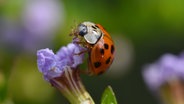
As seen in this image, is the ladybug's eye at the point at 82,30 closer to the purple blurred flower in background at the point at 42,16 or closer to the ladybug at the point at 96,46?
the ladybug at the point at 96,46

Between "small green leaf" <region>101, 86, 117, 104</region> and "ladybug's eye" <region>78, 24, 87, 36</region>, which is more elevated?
"ladybug's eye" <region>78, 24, 87, 36</region>

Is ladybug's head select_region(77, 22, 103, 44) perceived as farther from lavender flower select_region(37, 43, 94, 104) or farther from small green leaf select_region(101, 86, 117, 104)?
small green leaf select_region(101, 86, 117, 104)

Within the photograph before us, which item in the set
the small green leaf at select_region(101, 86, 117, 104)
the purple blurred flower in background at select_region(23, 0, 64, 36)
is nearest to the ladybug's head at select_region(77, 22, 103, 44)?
the small green leaf at select_region(101, 86, 117, 104)

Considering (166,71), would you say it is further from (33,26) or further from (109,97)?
(33,26)

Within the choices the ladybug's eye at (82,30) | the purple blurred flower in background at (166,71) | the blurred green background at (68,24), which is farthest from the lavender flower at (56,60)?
the blurred green background at (68,24)

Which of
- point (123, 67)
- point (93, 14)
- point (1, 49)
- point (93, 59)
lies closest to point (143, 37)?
point (123, 67)

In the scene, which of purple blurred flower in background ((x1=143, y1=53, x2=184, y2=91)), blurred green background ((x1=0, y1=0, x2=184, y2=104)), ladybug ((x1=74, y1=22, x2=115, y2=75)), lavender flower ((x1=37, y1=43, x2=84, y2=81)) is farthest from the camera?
blurred green background ((x1=0, y1=0, x2=184, y2=104))

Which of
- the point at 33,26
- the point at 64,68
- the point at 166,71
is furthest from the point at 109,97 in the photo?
the point at 33,26
